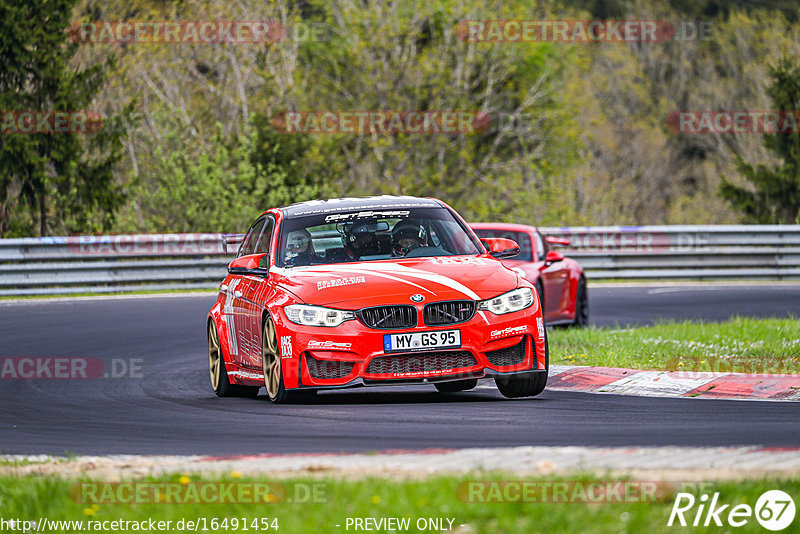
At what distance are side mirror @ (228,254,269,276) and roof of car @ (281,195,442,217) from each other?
1.74 ft

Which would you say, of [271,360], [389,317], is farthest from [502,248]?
[271,360]

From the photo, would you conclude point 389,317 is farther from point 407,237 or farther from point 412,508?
point 412,508

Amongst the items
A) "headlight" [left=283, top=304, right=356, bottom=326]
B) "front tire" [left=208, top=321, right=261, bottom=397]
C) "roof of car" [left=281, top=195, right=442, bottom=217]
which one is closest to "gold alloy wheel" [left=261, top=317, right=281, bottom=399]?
"headlight" [left=283, top=304, right=356, bottom=326]

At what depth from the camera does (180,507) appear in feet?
19.5

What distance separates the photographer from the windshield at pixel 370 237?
1120cm

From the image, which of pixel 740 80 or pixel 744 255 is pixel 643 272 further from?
pixel 740 80

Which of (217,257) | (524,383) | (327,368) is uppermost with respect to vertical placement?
(327,368)

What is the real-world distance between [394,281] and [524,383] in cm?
138

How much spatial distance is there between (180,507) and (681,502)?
2122mm

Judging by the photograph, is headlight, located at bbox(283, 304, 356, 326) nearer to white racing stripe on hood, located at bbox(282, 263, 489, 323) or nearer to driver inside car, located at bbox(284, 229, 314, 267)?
white racing stripe on hood, located at bbox(282, 263, 489, 323)

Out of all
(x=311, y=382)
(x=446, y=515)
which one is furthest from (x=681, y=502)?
(x=311, y=382)

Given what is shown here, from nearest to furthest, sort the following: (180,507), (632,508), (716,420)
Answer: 1. (632,508)
2. (180,507)
3. (716,420)

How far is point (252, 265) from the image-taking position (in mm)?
11359

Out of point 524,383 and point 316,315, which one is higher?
point 316,315
